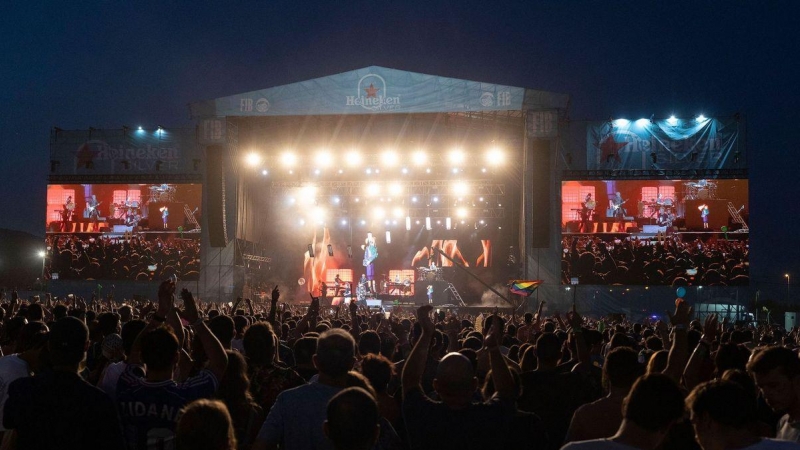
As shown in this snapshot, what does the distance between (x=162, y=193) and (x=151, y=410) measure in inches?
1110

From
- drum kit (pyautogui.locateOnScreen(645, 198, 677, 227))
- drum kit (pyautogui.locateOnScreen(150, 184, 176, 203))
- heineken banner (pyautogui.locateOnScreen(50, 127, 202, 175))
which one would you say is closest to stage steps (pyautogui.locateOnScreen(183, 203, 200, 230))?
drum kit (pyautogui.locateOnScreen(150, 184, 176, 203))

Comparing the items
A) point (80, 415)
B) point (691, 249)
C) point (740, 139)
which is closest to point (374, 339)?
point (80, 415)

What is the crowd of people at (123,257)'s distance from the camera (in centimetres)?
3022

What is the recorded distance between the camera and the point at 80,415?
3.34 meters

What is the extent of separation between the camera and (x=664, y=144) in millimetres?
28969

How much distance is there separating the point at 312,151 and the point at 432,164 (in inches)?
183

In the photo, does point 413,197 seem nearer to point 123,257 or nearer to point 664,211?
point 664,211

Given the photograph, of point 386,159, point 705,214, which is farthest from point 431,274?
point 705,214

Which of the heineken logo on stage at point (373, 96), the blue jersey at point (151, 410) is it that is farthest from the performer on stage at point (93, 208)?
the blue jersey at point (151, 410)

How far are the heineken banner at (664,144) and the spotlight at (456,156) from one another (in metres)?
4.73

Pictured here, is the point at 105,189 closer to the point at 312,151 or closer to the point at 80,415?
the point at 312,151

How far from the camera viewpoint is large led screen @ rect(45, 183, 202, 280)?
99.5 feet

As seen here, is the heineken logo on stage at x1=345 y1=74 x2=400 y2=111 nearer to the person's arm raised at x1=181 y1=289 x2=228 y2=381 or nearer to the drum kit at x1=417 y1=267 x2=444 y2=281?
the drum kit at x1=417 y1=267 x2=444 y2=281

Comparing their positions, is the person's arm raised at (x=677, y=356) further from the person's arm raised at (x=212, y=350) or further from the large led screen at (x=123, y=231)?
the large led screen at (x=123, y=231)
